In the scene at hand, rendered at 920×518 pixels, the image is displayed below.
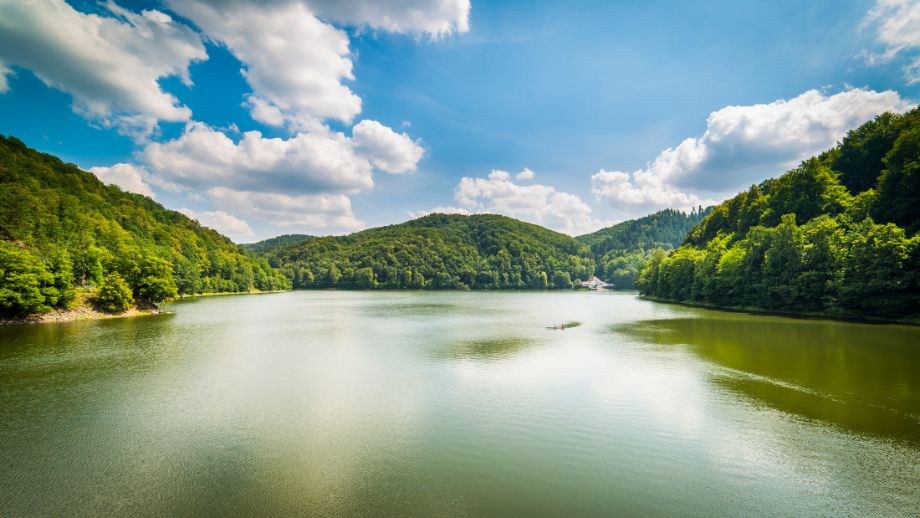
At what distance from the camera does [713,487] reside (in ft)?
27.8

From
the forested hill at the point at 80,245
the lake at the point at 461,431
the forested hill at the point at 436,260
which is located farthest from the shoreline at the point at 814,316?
the forested hill at the point at 436,260

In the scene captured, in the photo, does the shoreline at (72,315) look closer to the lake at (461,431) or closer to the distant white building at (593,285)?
the lake at (461,431)

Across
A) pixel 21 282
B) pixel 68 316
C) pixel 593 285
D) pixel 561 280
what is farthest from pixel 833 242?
pixel 593 285

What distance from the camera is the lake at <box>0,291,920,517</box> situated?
8008 millimetres

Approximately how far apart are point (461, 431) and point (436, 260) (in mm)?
142536

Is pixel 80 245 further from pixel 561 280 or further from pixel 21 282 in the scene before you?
pixel 561 280

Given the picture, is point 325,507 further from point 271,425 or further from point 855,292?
point 855,292

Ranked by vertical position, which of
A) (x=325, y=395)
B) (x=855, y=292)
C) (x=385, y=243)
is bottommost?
(x=325, y=395)

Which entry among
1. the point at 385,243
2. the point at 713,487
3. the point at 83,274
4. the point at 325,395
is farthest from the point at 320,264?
the point at 713,487

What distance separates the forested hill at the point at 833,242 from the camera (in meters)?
35.3

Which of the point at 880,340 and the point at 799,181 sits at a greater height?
the point at 799,181

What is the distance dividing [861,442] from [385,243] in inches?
6257

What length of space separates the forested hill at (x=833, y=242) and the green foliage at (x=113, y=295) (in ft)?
237

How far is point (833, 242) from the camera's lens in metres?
42.6
